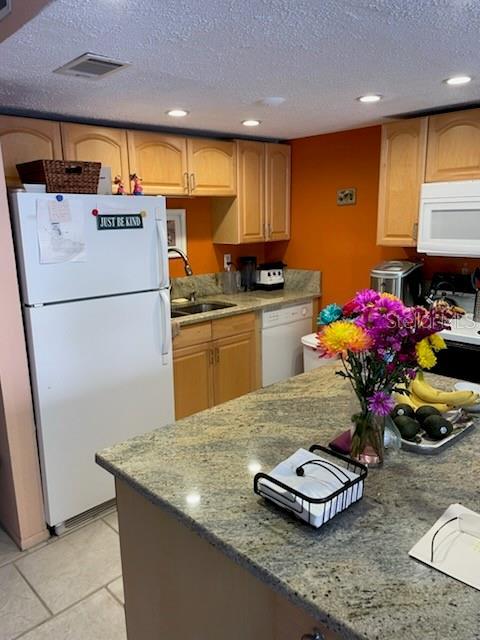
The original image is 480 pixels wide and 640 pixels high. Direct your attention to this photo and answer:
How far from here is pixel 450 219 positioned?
2877mm

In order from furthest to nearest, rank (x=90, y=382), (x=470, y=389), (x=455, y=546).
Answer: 1. (x=90, y=382)
2. (x=470, y=389)
3. (x=455, y=546)

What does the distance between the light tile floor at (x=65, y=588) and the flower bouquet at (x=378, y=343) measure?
4.83 ft

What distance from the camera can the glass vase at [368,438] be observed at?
1352 millimetres

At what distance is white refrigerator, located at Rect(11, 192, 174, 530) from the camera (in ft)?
7.36

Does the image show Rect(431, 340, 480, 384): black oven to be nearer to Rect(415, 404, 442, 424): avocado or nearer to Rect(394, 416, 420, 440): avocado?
Rect(415, 404, 442, 424): avocado

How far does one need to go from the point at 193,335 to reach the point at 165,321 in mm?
485

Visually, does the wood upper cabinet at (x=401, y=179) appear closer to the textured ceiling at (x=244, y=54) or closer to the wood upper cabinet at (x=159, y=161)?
the textured ceiling at (x=244, y=54)

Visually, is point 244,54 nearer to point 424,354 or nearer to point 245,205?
point 424,354

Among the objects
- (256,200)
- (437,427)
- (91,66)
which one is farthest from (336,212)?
(437,427)

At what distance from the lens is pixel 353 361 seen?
1.31 metres

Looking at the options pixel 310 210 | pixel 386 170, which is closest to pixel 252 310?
pixel 310 210

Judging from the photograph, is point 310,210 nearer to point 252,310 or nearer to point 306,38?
point 252,310

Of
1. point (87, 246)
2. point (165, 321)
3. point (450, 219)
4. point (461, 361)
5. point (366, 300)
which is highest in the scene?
point (450, 219)

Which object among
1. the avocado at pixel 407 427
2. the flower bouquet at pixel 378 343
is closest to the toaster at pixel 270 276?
the avocado at pixel 407 427
